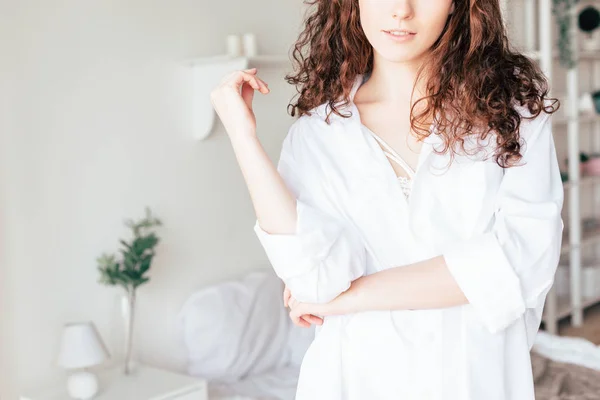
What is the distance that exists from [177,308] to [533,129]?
7.44 ft

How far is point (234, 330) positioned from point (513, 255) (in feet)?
7.25

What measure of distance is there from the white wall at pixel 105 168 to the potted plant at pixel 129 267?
8 centimetres

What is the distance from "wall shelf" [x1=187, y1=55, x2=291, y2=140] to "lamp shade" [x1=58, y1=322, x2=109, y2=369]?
984 mm

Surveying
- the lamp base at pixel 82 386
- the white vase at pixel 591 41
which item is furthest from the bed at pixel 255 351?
the white vase at pixel 591 41

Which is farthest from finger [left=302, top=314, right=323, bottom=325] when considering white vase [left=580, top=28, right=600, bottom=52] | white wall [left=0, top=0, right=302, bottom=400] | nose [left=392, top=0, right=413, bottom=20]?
white vase [left=580, top=28, right=600, bottom=52]

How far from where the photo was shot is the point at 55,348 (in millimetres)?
2732

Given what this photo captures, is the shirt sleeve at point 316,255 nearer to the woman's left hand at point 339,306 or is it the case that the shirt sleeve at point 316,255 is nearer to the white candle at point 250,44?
the woman's left hand at point 339,306

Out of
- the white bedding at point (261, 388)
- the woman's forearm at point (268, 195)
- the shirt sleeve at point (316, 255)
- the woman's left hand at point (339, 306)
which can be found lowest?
the white bedding at point (261, 388)

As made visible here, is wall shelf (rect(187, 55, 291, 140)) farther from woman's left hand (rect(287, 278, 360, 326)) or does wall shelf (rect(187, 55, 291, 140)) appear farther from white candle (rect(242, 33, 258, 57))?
woman's left hand (rect(287, 278, 360, 326))

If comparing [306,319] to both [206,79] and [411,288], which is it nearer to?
[411,288]

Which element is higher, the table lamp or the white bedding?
the table lamp

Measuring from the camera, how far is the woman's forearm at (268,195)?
1.15m

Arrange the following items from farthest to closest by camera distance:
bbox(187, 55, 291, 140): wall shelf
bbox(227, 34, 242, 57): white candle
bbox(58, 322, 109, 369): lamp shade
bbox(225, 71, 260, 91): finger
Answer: bbox(227, 34, 242, 57): white candle < bbox(187, 55, 291, 140): wall shelf < bbox(58, 322, 109, 369): lamp shade < bbox(225, 71, 260, 91): finger

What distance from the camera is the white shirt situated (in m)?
1.10
